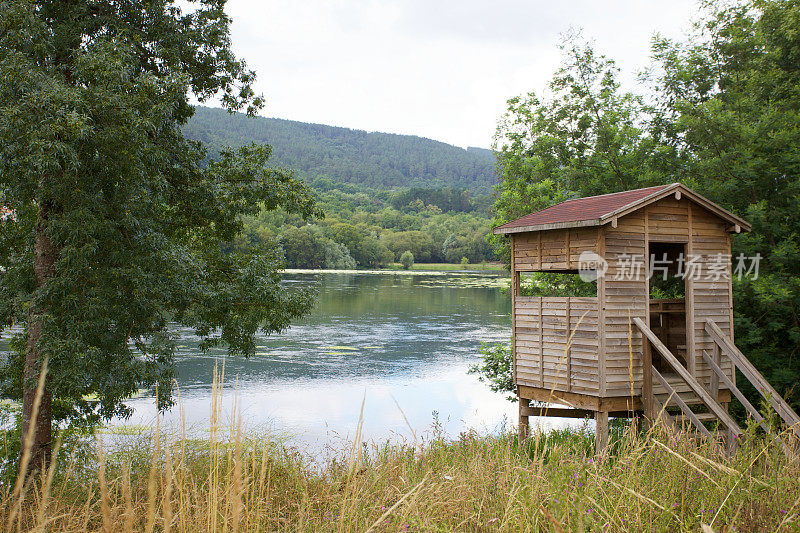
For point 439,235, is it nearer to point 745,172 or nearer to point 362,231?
point 362,231

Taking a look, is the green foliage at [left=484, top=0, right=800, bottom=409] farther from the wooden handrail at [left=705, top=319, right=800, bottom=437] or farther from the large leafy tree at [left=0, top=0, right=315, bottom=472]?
the large leafy tree at [left=0, top=0, right=315, bottom=472]

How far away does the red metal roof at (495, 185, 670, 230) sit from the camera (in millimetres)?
9773

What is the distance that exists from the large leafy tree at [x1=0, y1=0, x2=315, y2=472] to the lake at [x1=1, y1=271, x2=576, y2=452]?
2056 millimetres

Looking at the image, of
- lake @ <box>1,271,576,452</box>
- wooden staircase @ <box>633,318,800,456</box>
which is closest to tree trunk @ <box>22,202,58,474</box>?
lake @ <box>1,271,576,452</box>

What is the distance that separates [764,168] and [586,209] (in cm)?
544

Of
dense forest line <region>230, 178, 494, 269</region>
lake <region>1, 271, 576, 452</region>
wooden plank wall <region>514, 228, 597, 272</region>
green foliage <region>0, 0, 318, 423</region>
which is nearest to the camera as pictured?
green foliage <region>0, 0, 318, 423</region>

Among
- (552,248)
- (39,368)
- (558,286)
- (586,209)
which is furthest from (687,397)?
(39,368)

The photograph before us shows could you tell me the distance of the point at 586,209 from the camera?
10445 millimetres

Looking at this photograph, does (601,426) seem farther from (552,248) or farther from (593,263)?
(552,248)

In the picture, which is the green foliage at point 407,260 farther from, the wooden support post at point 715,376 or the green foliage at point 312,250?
the wooden support post at point 715,376

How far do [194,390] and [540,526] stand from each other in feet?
56.2

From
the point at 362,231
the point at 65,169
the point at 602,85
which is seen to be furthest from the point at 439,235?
the point at 65,169

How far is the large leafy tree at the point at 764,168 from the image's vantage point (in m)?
12.3

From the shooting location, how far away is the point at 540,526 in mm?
2627
